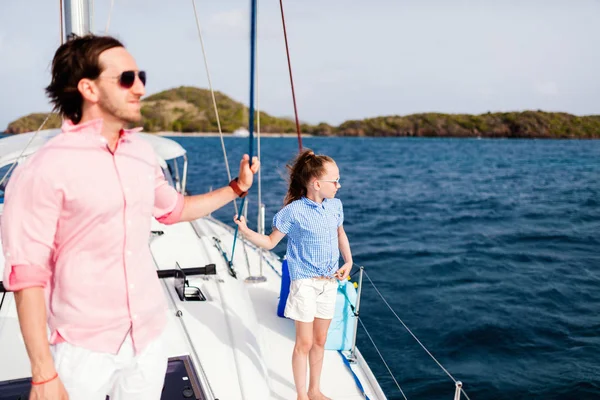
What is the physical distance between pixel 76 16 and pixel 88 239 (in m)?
2.45

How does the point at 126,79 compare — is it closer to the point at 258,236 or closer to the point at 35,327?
the point at 35,327

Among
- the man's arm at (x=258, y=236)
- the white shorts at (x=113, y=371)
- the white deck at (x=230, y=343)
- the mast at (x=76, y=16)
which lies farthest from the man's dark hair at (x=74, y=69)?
the mast at (x=76, y=16)

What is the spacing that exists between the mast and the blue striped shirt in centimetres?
182

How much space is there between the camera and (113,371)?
60.4 inches

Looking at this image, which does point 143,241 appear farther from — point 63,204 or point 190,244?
point 190,244

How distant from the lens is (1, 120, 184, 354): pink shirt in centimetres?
131

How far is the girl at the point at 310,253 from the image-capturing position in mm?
3016

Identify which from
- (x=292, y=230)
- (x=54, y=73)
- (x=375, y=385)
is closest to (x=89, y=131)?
(x=54, y=73)

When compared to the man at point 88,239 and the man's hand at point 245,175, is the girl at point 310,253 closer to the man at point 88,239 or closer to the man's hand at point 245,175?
the man's hand at point 245,175

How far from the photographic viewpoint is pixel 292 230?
3.06m

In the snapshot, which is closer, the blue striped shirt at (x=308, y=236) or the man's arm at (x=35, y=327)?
the man's arm at (x=35, y=327)

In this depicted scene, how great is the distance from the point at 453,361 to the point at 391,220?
927 centimetres

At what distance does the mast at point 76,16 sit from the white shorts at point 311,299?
7.16 feet

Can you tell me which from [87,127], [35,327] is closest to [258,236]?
[87,127]
